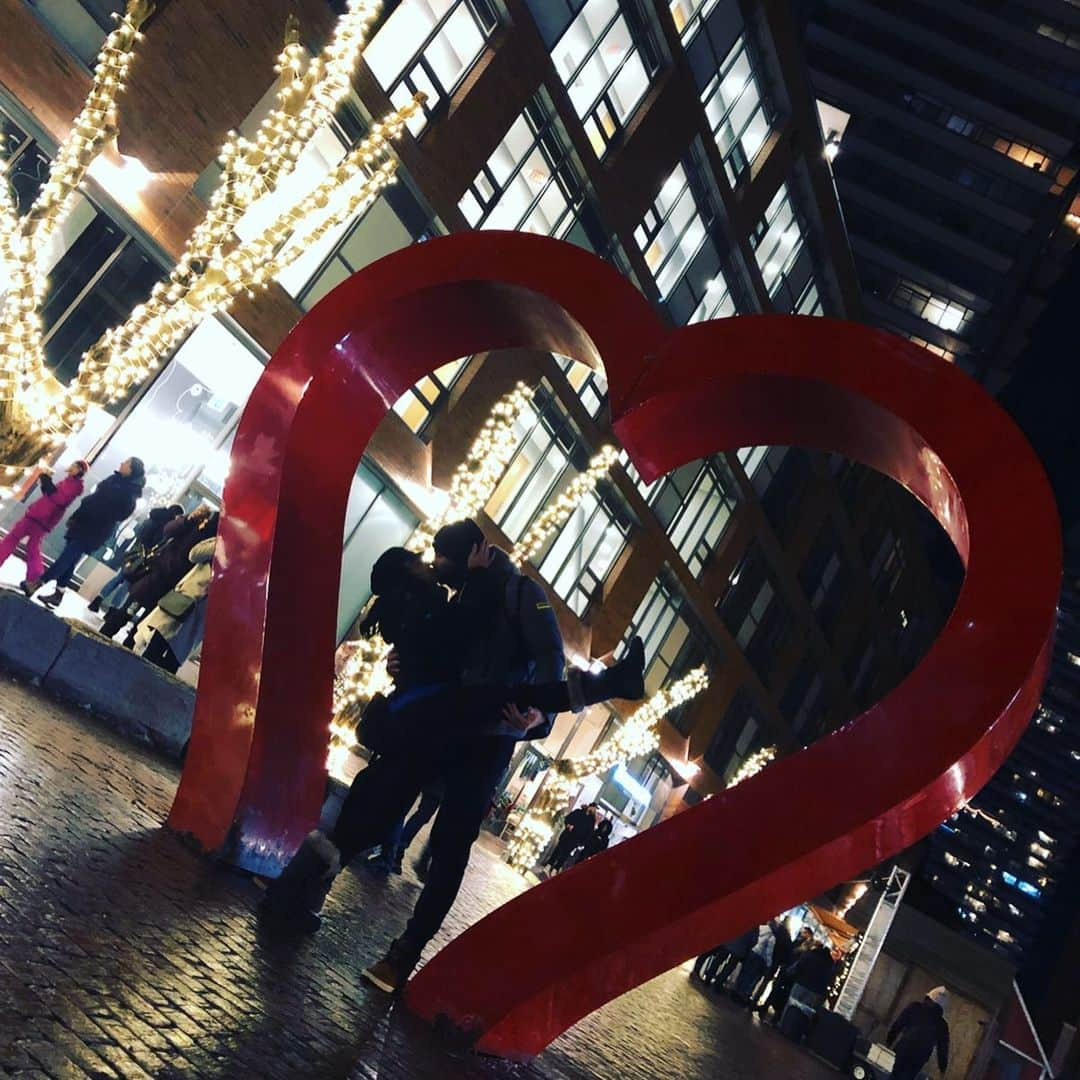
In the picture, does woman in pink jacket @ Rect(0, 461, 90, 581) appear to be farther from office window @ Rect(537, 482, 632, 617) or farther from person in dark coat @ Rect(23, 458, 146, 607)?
office window @ Rect(537, 482, 632, 617)

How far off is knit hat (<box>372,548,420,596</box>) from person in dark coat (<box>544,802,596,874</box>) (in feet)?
50.3

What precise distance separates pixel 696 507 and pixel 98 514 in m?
20.1

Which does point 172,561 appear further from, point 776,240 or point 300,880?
point 776,240

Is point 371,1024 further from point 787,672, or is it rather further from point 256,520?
point 787,672

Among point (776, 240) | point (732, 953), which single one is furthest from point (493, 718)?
point (776, 240)

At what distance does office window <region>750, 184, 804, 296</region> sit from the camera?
28.7 m

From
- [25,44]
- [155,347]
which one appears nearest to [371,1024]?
[155,347]

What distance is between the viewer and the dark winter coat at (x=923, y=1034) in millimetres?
12672

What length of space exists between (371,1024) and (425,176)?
15.3m

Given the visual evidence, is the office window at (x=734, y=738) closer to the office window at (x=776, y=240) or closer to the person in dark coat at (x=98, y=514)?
the office window at (x=776, y=240)

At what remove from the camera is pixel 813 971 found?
1619 cm

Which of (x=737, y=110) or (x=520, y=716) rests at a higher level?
(x=737, y=110)

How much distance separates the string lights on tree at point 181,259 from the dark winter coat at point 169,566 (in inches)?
56.7

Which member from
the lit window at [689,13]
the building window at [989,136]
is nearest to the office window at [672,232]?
the lit window at [689,13]
